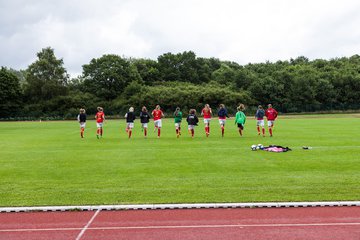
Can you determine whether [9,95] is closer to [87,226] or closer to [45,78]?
[45,78]

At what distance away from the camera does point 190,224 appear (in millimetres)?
7871

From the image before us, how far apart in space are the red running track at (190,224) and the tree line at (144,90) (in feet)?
217

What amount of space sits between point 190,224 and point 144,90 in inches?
2948

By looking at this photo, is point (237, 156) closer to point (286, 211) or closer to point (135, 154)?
point (135, 154)

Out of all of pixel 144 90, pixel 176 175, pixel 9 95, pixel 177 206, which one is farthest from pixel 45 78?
pixel 177 206

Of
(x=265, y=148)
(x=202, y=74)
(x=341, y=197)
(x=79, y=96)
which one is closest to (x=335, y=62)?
Answer: (x=202, y=74)

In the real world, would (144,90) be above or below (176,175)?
above

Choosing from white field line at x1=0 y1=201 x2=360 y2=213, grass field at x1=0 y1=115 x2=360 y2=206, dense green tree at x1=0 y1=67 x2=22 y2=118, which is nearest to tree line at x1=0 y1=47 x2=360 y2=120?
dense green tree at x1=0 y1=67 x2=22 y2=118

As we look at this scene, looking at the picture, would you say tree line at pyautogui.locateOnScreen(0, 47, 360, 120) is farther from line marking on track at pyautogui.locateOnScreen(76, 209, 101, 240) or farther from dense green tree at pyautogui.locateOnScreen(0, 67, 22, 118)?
line marking on track at pyautogui.locateOnScreen(76, 209, 101, 240)

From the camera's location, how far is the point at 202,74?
10175cm

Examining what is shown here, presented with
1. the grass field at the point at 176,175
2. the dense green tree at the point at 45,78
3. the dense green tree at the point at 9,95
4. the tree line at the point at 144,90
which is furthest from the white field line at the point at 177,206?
the dense green tree at the point at 45,78

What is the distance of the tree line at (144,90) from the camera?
77.1 metres

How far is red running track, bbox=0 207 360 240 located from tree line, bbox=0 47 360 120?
6624cm

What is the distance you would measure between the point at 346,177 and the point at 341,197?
8.01 ft
